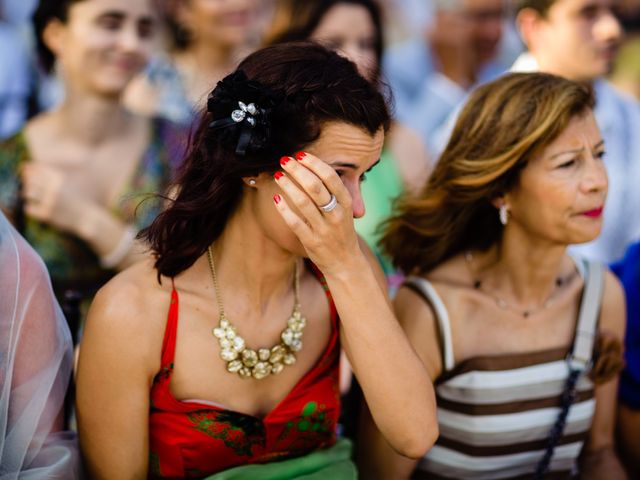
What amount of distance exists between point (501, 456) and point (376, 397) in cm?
68

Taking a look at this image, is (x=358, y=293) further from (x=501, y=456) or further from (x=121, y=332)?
(x=501, y=456)

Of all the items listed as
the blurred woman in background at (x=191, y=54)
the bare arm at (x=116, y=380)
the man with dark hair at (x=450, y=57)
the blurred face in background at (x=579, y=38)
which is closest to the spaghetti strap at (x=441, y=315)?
the bare arm at (x=116, y=380)

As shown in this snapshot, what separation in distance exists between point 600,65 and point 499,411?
2322mm

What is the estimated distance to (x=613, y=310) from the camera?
2.56m

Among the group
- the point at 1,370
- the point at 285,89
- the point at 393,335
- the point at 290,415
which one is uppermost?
the point at 285,89

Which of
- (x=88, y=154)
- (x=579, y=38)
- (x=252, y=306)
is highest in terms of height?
(x=579, y=38)

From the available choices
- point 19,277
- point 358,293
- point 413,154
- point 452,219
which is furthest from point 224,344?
point 413,154

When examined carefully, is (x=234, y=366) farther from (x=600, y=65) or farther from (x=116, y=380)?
(x=600, y=65)

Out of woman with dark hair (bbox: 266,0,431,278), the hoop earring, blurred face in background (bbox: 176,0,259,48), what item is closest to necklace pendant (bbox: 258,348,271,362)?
the hoop earring

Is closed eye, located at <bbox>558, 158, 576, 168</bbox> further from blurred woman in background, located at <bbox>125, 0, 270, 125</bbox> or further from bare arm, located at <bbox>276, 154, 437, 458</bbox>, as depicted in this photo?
blurred woman in background, located at <bbox>125, 0, 270, 125</bbox>

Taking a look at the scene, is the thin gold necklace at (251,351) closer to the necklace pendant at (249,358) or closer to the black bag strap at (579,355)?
the necklace pendant at (249,358)

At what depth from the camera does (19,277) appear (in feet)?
6.05

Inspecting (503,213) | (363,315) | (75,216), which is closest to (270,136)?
(363,315)

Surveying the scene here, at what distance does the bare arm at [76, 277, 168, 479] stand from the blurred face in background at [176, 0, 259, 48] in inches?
108
